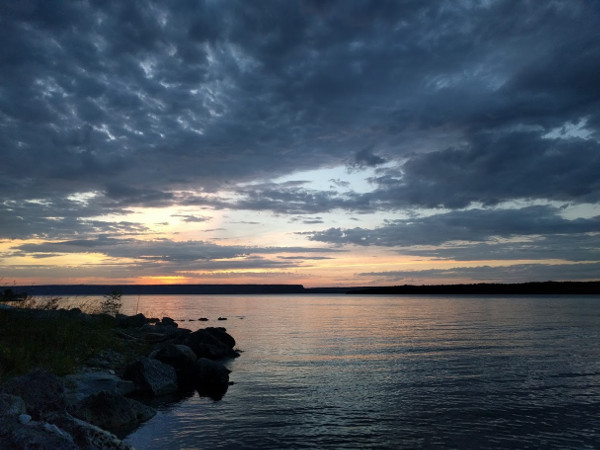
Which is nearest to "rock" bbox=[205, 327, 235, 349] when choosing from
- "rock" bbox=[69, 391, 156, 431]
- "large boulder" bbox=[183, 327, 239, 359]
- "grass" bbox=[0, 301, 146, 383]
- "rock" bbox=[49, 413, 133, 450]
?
"large boulder" bbox=[183, 327, 239, 359]

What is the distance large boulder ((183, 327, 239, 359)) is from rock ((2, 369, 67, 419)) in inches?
667

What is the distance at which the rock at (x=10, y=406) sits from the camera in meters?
8.38

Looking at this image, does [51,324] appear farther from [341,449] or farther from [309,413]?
[341,449]

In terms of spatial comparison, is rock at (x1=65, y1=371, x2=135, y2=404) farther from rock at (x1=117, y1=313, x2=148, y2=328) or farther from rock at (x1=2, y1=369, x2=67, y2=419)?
rock at (x1=117, y1=313, x2=148, y2=328)

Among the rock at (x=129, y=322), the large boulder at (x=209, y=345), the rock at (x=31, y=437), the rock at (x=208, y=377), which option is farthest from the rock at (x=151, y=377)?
the rock at (x=129, y=322)

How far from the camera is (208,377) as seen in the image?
20.2 meters

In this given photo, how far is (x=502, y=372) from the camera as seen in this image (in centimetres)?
2150

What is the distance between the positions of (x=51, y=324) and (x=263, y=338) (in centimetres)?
2079

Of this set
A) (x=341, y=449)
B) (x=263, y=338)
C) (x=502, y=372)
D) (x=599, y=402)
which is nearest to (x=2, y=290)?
(x=263, y=338)

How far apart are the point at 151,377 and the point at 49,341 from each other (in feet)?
17.6

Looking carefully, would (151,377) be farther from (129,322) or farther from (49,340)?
(129,322)

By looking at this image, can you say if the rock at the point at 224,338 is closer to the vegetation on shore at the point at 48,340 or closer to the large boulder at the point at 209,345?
the large boulder at the point at 209,345

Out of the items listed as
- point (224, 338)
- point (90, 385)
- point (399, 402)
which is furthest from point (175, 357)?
point (399, 402)

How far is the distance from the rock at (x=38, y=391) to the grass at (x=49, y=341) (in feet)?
7.73
